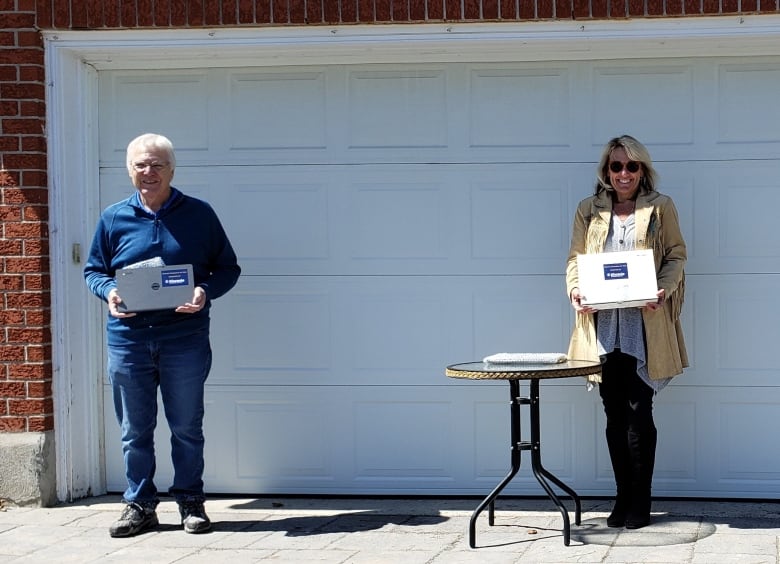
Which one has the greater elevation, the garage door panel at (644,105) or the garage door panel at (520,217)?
the garage door panel at (644,105)

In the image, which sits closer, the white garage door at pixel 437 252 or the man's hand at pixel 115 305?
the man's hand at pixel 115 305

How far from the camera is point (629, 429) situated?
603cm

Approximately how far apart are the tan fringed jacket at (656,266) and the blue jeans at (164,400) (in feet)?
5.81

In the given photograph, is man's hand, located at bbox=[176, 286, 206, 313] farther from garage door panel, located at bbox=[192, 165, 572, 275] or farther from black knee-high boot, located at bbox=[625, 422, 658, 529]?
black knee-high boot, located at bbox=[625, 422, 658, 529]

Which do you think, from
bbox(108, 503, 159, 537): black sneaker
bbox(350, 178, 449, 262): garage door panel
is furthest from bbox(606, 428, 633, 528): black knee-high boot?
bbox(108, 503, 159, 537): black sneaker

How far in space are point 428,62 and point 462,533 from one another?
2.43m

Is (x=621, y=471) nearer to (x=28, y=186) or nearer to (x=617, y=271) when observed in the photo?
(x=617, y=271)

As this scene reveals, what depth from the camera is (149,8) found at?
22.0 ft

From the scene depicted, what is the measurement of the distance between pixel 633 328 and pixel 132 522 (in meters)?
2.48

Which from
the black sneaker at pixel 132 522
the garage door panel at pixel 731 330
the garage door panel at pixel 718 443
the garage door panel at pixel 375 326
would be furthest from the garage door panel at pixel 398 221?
the black sneaker at pixel 132 522

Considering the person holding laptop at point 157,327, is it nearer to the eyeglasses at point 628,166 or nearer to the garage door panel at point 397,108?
the garage door panel at point 397,108

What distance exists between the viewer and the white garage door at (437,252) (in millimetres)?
6668

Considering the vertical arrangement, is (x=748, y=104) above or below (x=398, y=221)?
above

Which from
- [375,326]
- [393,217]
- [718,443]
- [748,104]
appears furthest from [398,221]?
[718,443]
